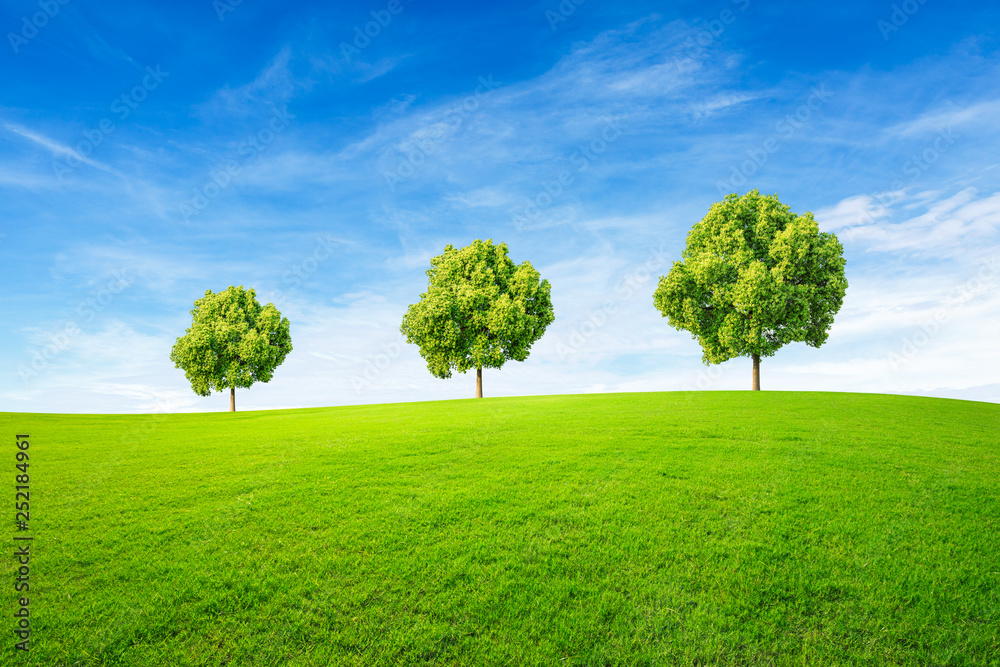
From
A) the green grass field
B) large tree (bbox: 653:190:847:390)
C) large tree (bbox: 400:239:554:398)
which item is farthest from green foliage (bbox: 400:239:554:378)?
the green grass field

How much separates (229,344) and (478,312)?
2424cm

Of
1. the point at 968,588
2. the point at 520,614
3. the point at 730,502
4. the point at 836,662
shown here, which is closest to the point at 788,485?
the point at 730,502

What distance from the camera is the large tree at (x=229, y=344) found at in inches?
1820

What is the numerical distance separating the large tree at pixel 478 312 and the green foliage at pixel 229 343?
48.0ft

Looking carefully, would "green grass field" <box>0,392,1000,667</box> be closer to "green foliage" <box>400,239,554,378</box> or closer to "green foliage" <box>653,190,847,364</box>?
"green foliage" <box>653,190,847,364</box>

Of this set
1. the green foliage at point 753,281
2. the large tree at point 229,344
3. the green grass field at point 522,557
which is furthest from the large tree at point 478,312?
the green grass field at point 522,557

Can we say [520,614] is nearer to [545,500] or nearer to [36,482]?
[545,500]

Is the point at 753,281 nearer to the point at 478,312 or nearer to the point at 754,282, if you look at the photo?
the point at 754,282

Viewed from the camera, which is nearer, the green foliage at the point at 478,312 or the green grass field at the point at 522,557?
the green grass field at the point at 522,557

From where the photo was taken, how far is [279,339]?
5009 centimetres

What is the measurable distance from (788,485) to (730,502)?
87.4 inches

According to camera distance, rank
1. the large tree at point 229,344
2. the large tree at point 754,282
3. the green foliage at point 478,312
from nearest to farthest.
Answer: the large tree at point 754,282, the green foliage at point 478,312, the large tree at point 229,344

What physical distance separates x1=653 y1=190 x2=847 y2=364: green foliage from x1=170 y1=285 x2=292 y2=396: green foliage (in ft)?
→ 119

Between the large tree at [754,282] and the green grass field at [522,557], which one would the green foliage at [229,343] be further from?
the large tree at [754,282]
